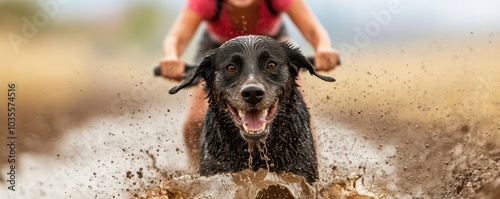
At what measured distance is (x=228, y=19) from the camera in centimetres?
690

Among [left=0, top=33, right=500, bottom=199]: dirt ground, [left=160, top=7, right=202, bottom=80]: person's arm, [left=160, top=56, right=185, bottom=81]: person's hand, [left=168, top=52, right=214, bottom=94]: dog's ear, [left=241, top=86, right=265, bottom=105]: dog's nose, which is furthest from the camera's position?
[left=160, top=7, right=202, bottom=80]: person's arm

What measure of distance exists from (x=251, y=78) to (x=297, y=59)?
22.4 inches

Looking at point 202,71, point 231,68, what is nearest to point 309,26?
point 202,71

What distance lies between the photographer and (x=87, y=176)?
297 inches

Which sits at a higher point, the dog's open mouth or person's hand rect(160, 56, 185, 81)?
person's hand rect(160, 56, 185, 81)

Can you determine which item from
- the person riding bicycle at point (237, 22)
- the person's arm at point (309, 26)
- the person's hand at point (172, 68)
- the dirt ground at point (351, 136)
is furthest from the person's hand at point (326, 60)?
the person's hand at point (172, 68)

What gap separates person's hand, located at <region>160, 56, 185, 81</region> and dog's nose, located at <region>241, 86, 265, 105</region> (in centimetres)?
125

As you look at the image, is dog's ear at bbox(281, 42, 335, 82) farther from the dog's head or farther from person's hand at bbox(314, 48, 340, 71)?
person's hand at bbox(314, 48, 340, 71)

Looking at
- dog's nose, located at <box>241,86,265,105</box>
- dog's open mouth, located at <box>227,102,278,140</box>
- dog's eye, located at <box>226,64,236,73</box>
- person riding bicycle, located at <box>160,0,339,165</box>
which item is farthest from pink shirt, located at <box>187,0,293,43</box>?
dog's nose, located at <box>241,86,265,105</box>

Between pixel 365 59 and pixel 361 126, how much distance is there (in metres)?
1.33

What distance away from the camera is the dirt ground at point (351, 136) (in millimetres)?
6371

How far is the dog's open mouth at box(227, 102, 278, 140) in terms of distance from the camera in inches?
195

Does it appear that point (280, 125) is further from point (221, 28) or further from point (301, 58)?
point (221, 28)

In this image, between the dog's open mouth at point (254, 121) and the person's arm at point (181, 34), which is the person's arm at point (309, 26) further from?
the dog's open mouth at point (254, 121)
